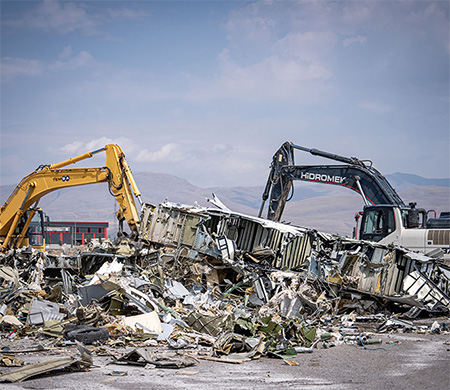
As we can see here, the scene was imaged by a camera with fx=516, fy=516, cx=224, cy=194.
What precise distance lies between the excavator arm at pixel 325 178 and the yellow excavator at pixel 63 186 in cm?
454

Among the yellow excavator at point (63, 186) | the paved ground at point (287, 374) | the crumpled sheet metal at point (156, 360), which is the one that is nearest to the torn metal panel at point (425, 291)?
the paved ground at point (287, 374)

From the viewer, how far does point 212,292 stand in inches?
503

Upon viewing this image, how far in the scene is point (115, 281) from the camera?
10250mm

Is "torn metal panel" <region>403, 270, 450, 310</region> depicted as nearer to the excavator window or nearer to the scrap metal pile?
the scrap metal pile

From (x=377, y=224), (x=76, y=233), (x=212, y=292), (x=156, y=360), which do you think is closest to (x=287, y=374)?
(x=156, y=360)

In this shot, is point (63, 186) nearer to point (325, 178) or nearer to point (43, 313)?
point (43, 313)

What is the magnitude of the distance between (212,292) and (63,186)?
23.8 ft

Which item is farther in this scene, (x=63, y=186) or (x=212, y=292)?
(x=63, y=186)

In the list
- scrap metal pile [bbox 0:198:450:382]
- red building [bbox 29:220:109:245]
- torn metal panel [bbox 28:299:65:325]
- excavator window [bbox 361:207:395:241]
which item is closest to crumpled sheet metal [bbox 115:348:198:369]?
scrap metal pile [bbox 0:198:450:382]

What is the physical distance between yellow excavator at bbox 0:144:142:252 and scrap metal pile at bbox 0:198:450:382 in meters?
0.98

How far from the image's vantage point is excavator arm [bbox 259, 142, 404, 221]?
15.6m

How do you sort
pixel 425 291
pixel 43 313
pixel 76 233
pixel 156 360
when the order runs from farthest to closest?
1. pixel 76 233
2. pixel 425 291
3. pixel 43 313
4. pixel 156 360

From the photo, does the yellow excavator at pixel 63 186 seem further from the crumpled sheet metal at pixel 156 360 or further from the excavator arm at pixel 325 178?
the crumpled sheet metal at pixel 156 360

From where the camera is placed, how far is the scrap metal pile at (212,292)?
337 inches
